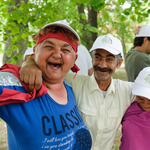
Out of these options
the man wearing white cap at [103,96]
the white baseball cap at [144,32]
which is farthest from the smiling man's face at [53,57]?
the white baseball cap at [144,32]

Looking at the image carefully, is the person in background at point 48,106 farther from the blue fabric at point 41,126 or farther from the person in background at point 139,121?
the person in background at point 139,121

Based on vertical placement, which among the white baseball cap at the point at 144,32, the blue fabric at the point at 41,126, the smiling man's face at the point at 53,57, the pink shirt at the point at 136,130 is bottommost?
the pink shirt at the point at 136,130

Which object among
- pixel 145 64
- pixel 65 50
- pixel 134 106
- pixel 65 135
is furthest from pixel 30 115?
pixel 145 64

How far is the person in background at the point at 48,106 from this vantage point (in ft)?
3.87

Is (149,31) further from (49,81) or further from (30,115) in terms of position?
(30,115)

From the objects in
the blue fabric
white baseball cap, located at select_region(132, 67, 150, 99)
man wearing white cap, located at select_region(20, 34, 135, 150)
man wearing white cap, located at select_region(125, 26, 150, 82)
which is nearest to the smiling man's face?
the blue fabric

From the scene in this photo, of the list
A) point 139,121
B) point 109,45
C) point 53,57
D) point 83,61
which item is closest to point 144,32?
point 83,61

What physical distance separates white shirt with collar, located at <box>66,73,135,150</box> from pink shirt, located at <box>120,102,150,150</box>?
0.36 feet

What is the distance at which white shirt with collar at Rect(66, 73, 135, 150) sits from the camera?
1932 millimetres

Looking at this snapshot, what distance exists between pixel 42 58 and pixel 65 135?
712 mm

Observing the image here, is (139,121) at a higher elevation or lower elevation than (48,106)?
lower

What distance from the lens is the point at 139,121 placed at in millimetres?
1878

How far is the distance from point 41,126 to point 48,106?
182mm

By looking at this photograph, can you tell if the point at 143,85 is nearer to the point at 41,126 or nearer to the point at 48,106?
the point at 48,106
